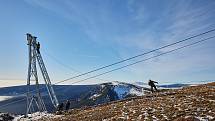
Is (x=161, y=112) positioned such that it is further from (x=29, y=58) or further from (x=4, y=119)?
(x=29, y=58)

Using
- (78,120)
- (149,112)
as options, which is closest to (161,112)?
(149,112)

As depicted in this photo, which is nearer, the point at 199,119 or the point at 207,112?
the point at 199,119

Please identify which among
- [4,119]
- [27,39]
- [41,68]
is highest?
[27,39]

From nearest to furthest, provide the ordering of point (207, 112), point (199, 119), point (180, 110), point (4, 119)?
point (199, 119), point (207, 112), point (180, 110), point (4, 119)

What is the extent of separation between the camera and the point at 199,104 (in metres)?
27.1

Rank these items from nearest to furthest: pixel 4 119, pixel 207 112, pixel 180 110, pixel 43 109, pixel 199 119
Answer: pixel 199 119 → pixel 207 112 → pixel 180 110 → pixel 4 119 → pixel 43 109

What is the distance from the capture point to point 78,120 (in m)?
31.2

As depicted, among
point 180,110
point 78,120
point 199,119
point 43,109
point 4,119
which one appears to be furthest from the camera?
point 43,109

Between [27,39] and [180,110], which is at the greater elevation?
[27,39]

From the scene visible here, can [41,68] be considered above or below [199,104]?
above

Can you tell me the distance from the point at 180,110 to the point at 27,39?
40236mm

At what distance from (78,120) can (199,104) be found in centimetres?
1263

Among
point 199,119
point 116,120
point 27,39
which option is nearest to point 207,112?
point 199,119

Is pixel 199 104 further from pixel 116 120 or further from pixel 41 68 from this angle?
pixel 41 68
